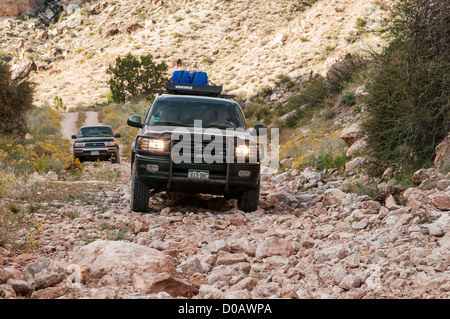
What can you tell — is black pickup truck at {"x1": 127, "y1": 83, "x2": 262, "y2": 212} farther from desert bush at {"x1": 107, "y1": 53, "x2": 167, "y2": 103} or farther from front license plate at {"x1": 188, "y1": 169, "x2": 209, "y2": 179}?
desert bush at {"x1": 107, "y1": 53, "x2": 167, "y2": 103}

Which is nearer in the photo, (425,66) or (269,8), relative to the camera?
(425,66)

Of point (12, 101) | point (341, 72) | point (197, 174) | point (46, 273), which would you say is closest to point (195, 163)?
point (197, 174)

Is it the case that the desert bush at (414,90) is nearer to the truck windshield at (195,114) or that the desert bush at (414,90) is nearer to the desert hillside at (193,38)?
the truck windshield at (195,114)

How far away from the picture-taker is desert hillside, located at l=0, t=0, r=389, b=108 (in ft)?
125

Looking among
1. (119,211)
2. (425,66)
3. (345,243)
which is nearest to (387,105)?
(425,66)

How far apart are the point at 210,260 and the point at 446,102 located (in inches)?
231

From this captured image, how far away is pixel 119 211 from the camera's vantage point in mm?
8008

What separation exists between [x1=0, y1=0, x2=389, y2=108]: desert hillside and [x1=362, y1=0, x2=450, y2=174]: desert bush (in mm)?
19681

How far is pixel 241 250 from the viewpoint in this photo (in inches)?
226

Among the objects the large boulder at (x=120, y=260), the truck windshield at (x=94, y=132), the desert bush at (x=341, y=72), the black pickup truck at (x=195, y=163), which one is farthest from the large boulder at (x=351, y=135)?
the truck windshield at (x=94, y=132)

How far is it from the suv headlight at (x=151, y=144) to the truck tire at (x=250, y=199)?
164 cm

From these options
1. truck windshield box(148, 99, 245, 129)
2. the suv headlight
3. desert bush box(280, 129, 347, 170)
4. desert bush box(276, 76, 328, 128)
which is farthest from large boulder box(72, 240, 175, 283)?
desert bush box(276, 76, 328, 128)

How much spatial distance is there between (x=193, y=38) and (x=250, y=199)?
49.2m

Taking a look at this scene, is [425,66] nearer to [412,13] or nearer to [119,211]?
[412,13]
